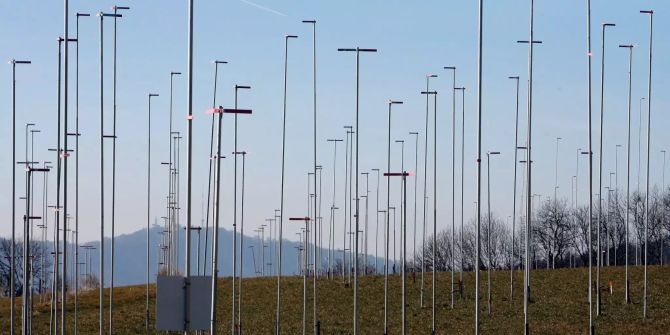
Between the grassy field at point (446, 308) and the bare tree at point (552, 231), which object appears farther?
the bare tree at point (552, 231)

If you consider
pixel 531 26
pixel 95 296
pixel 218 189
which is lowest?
pixel 95 296

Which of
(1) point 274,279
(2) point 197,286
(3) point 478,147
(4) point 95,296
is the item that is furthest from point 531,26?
(4) point 95,296

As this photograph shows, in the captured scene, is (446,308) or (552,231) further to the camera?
(552,231)

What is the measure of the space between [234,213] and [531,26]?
18.1 meters

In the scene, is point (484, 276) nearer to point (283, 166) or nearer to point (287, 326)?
point (287, 326)

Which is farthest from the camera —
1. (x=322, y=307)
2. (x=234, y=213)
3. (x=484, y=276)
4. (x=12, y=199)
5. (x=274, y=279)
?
(x=274, y=279)

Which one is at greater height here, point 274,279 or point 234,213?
point 234,213

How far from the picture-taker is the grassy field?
2515 inches

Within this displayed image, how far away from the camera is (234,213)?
2491 inches

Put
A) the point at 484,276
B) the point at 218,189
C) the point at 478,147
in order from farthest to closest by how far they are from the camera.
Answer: the point at 484,276 < the point at 478,147 < the point at 218,189

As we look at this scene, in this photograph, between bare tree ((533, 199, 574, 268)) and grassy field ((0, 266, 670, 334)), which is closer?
grassy field ((0, 266, 670, 334))

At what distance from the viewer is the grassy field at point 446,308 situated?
210ft

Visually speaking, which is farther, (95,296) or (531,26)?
(95,296)

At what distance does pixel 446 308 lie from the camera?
7506cm
